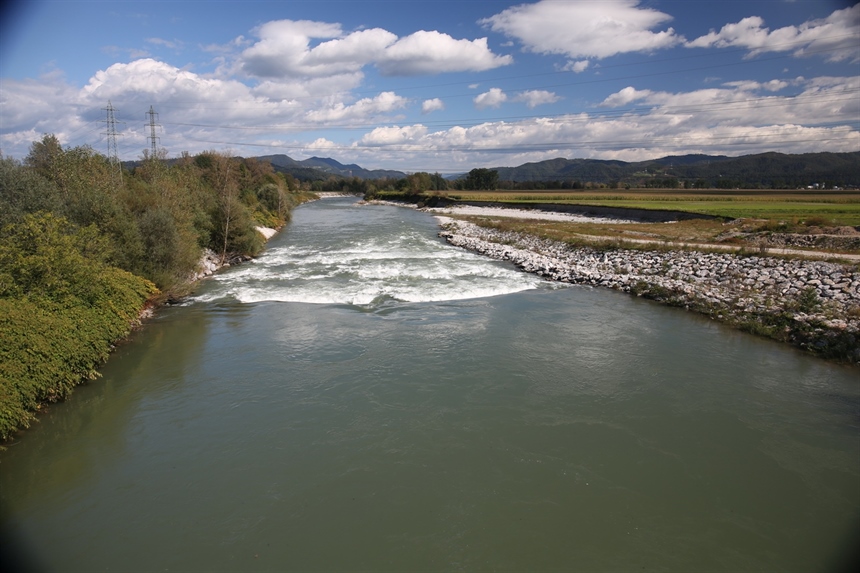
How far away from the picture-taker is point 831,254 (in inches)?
821

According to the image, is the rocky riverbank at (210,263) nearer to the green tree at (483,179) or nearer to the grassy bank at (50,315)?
the grassy bank at (50,315)

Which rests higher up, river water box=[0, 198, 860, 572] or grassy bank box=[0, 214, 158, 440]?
grassy bank box=[0, 214, 158, 440]

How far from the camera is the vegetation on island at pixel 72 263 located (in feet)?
29.8

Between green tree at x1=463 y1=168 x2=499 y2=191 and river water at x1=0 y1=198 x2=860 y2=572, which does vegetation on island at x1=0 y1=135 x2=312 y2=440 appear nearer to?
river water at x1=0 y1=198 x2=860 y2=572

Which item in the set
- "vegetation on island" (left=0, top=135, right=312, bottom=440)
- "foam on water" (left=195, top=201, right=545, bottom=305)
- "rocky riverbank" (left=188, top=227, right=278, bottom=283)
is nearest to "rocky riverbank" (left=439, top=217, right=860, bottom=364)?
"foam on water" (left=195, top=201, right=545, bottom=305)

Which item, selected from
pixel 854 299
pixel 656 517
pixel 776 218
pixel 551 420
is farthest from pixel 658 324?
pixel 776 218

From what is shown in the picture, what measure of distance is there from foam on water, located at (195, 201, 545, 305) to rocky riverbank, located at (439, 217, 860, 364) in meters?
3.54

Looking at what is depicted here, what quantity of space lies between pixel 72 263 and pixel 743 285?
22.2 meters

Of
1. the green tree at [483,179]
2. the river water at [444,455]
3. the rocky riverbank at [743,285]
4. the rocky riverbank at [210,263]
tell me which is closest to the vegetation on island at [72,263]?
the river water at [444,455]

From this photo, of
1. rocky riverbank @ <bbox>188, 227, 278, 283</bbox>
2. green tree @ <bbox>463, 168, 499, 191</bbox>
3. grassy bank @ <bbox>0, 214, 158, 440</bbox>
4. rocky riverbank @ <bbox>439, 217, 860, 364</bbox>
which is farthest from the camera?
green tree @ <bbox>463, 168, 499, 191</bbox>

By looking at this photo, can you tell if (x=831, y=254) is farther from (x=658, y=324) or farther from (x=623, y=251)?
(x=658, y=324)

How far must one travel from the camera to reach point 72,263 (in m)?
11.5

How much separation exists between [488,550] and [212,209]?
27.7 metres

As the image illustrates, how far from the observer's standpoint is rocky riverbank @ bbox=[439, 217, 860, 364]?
13.7 m
